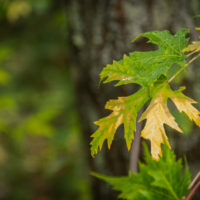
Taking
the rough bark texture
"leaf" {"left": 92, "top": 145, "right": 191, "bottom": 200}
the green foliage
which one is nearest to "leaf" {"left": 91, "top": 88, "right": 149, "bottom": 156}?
the green foliage

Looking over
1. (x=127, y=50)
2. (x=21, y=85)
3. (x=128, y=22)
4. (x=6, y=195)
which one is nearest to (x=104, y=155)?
(x=127, y=50)

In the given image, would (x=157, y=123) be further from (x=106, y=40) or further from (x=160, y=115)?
(x=106, y=40)

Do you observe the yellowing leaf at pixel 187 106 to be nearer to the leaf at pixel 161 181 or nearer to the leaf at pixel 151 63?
the leaf at pixel 151 63

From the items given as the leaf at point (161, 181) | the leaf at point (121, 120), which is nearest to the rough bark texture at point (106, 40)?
the leaf at point (161, 181)

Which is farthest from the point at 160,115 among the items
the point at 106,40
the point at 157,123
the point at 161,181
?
the point at 106,40

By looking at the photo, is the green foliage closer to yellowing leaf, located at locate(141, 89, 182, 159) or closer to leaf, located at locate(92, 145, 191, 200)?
yellowing leaf, located at locate(141, 89, 182, 159)

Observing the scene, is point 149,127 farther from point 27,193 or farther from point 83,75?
point 27,193
